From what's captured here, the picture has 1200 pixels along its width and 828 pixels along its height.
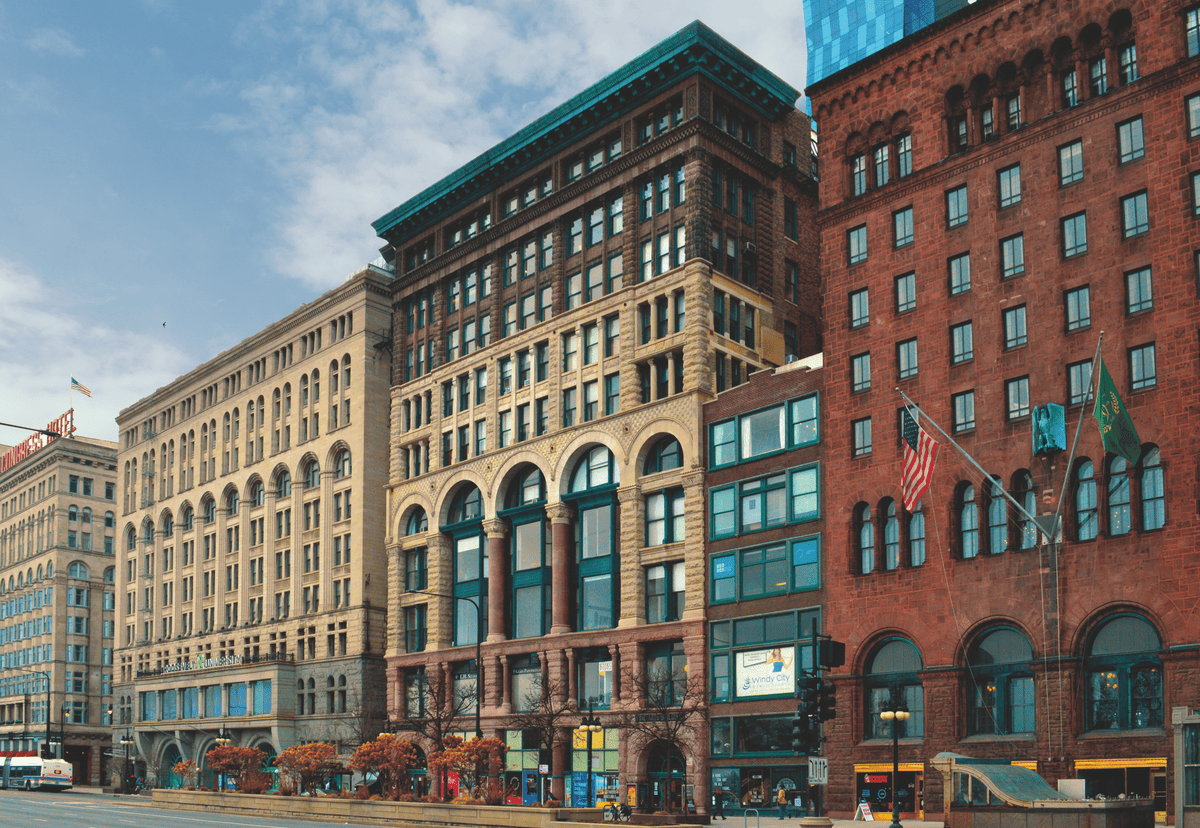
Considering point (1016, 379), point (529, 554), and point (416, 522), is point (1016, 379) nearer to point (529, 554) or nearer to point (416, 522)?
point (529, 554)

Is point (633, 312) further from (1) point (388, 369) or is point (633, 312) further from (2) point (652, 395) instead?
(1) point (388, 369)

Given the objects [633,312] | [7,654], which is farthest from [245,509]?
[7,654]

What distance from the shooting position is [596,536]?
76.2 meters

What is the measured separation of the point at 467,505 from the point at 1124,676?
4627 cm

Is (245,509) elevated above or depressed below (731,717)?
above

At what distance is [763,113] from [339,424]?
40.0 meters

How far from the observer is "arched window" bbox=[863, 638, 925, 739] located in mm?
58281

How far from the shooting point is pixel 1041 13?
58438mm

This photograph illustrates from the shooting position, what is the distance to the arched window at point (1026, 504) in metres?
54.2

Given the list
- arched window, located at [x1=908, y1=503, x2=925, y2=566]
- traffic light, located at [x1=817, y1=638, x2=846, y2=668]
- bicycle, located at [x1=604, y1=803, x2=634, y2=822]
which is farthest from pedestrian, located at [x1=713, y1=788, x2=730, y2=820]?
traffic light, located at [x1=817, y1=638, x2=846, y2=668]

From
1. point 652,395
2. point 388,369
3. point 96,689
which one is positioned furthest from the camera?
point 96,689

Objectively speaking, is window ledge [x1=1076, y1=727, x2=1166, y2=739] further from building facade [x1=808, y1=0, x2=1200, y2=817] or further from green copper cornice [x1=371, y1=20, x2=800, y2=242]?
green copper cornice [x1=371, y1=20, x2=800, y2=242]

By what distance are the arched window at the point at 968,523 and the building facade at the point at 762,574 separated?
802 centimetres

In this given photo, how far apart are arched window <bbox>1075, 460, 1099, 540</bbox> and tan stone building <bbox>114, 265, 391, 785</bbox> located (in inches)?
2093
